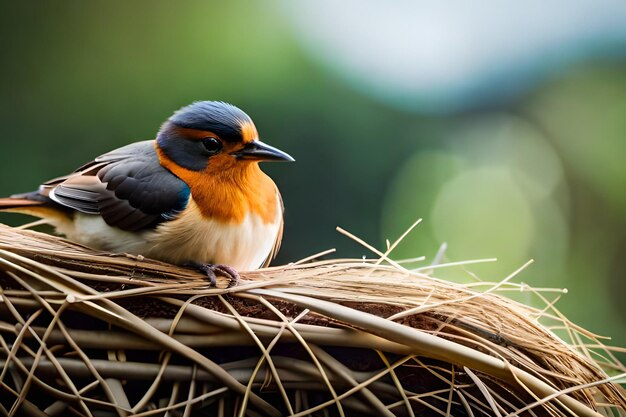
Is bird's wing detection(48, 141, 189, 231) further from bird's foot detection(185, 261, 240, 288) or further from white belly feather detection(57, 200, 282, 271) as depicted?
bird's foot detection(185, 261, 240, 288)

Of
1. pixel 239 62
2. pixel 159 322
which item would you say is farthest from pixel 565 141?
pixel 159 322

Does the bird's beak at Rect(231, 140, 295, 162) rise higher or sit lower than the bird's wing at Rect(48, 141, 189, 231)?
higher

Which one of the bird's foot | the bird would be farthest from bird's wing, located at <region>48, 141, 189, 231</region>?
the bird's foot

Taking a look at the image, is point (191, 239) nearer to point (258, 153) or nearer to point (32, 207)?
point (258, 153)

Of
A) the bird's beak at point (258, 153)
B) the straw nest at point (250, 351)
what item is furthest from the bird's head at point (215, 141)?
the straw nest at point (250, 351)

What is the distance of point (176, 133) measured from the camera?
0.96 metres

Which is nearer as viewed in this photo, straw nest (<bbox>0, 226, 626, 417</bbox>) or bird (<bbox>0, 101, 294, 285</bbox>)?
straw nest (<bbox>0, 226, 626, 417</bbox>)

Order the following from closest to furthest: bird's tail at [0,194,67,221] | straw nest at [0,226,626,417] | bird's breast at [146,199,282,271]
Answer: straw nest at [0,226,626,417]
bird's breast at [146,199,282,271]
bird's tail at [0,194,67,221]

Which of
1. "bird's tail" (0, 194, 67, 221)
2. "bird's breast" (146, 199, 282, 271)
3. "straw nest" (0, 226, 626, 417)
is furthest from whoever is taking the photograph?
"bird's tail" (0, 194, 67, 221)

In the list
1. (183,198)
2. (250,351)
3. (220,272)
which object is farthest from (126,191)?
(250,351)

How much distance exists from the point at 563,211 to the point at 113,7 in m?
1.42

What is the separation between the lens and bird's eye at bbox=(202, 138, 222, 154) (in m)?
0.94

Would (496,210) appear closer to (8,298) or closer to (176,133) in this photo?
(176,133)

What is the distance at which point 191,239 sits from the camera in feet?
2.80
